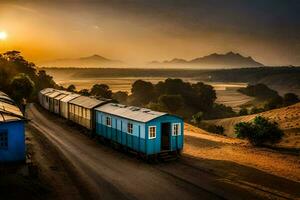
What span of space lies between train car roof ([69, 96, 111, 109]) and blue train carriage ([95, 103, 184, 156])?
5889 mm

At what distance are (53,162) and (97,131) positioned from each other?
995 cm

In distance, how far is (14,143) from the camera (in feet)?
82.6

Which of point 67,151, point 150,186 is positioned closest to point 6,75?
point 67,151

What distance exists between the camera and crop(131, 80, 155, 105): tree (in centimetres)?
13162

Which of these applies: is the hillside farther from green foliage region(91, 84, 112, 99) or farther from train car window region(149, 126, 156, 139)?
green foliage region(91, 84, 112, 99)

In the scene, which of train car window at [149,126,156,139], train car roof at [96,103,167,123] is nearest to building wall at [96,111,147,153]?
train car roof at [96,103,167,123]

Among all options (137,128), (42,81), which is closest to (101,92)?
(42,81)

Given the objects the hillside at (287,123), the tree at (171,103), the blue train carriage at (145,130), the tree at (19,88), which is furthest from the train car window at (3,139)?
the tree at (171,103)

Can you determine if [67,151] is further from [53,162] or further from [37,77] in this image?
[37,77]

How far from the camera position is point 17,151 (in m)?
25.3

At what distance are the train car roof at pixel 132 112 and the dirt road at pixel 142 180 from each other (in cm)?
382

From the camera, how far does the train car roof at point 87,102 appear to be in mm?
41125

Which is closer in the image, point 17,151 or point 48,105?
point 17,151

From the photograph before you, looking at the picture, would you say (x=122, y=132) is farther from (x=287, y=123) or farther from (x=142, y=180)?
(x=287, y=123)
